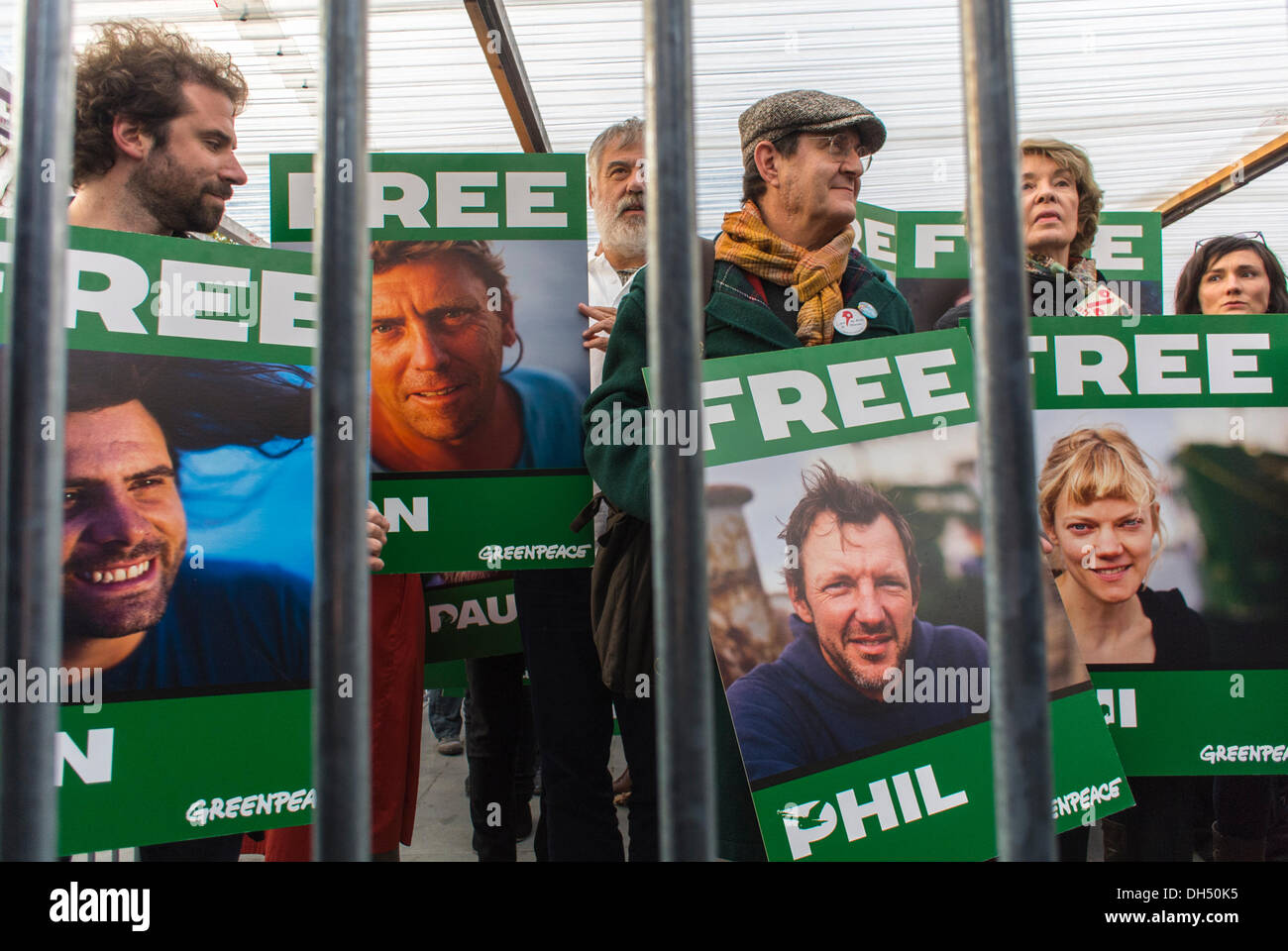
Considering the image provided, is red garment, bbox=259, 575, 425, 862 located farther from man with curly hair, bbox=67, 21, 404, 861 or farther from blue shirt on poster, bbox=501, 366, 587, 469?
blue shirt on poster, bbox=501, 366, 587, 469

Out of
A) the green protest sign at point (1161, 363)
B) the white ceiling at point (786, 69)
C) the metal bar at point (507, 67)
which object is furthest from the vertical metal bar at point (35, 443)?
the metal bar at point (507, 67)

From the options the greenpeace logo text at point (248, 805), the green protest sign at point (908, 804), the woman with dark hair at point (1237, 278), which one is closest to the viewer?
the green protest sign at point (908, 804)

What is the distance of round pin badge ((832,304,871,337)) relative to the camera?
1594mm

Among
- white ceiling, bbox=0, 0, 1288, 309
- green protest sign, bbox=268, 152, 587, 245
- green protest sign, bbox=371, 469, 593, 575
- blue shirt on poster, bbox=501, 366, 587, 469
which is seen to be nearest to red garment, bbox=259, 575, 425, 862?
green protest sign, bbox=371, 469, 593, 575

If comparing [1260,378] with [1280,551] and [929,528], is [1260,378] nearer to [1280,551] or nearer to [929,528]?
[1280,551]

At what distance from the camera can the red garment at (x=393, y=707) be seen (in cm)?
201

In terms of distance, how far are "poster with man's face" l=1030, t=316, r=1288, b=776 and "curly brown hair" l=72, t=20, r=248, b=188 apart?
1721mm

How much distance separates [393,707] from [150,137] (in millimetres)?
1282

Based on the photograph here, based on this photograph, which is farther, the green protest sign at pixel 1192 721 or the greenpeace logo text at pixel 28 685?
the green protest sign at pixel 1192 721

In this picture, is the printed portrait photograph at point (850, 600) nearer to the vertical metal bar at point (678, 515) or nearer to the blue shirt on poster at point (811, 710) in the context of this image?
the blue shirt on poster at point (811, 710)

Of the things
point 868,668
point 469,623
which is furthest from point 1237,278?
point 469,623
